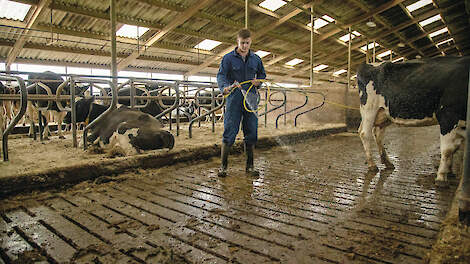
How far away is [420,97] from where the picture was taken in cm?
309

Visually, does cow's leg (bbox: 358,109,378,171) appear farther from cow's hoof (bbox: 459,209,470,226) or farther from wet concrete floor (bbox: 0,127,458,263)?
cow's hoof (bbox: 459,209,470,226)

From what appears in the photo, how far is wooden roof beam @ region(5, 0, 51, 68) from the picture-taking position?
8.31 meters

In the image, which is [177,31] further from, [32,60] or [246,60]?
[246,60]

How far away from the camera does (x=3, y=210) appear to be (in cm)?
224

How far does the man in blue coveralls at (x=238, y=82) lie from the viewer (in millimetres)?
3229

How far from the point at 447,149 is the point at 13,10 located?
37.5 feet

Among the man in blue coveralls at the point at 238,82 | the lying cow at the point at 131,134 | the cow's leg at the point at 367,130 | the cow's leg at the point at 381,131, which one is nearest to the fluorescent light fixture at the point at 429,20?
the cow's leg at the point at 381,131

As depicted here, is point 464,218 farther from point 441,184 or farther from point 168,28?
point 168,28

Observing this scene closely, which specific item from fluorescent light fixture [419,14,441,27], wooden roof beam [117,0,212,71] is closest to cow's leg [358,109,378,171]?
wooden roof beam [117,0,212,71]

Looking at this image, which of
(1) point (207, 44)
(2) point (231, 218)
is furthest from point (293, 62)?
(2) point (231, 218)

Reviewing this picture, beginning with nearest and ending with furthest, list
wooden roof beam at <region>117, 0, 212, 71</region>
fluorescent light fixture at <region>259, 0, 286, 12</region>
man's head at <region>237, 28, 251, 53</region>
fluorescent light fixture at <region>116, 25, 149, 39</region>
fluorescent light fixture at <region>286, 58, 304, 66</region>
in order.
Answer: man's head at <region>237, 28, 251, 53</region>
wooden roof beam at <region>117, 0, 212, 71</region>
fluorescent light fixture at <region>259, 0, 286, 12</region>
fluorescent light fixture at <region>116, 25, 149, 39</region>
fluorescent light fixture at <region>286, 58, 304, 66</region>

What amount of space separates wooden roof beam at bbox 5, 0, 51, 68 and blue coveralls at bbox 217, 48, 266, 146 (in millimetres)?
7337

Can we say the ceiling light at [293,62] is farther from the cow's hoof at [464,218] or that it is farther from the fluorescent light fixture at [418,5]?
the cow's hoof at [464,218]

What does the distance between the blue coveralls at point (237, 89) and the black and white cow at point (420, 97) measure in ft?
4.80
